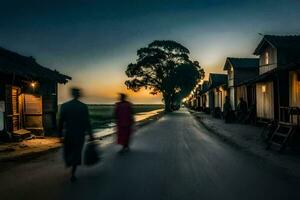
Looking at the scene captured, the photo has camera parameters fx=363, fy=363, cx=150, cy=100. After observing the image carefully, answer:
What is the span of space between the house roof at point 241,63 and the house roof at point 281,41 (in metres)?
10.4

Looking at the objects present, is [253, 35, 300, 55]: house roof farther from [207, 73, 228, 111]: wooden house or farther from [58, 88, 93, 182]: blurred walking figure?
[58, 88, 93, 182]: blurred walking figure

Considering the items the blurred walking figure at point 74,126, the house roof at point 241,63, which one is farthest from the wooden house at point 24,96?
the house roof at point 241,63

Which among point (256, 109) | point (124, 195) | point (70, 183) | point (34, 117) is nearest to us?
point (124, 195)

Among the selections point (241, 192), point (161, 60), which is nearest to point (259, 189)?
point (241, 192)

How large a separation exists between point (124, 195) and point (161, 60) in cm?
6931

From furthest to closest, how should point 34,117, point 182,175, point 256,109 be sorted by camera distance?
point 256,109, point 34,117, point 182,175

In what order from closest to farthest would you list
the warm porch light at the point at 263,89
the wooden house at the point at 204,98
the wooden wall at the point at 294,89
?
the wooden wall at the point at 294,89 → the warm porch light at the point at 263,89 → the wooden house at the point at 204,98

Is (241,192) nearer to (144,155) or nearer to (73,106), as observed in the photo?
(73,106)

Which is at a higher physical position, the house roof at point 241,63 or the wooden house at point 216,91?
the house roof at point 241,63

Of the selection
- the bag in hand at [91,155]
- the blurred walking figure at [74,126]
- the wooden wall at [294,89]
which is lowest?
the bag in hand at [91,155]

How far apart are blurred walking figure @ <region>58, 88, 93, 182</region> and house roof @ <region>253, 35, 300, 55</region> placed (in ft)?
72.1

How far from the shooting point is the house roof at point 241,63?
41219 mm

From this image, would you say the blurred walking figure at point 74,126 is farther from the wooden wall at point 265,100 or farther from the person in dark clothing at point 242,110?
the person in dark clothing at point 242,110

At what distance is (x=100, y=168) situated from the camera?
9.42m
